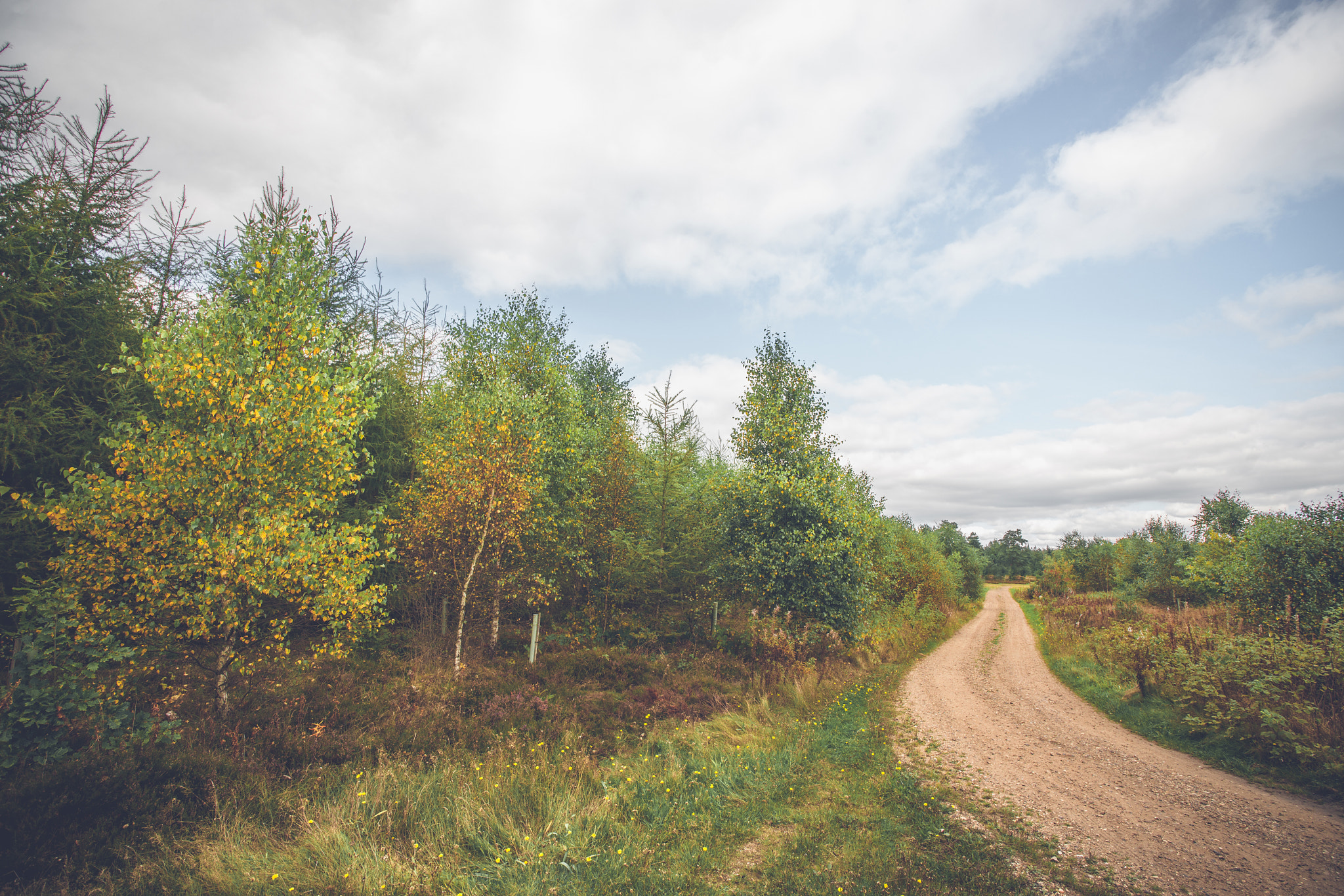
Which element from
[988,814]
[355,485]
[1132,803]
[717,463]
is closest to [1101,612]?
[717,463]

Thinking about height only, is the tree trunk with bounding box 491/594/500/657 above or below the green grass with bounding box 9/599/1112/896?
above

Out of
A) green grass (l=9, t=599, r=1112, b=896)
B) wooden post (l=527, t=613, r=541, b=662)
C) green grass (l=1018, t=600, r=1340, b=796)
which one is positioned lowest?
green grass (l=1018, t=600, r=1340, b=796)

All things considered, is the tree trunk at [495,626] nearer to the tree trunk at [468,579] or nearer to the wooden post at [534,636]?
the tree trunk at [468,579]

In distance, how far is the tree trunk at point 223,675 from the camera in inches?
352

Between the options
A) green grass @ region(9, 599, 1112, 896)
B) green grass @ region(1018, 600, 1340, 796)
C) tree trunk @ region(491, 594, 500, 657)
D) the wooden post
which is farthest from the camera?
tree trunk @ region(491, 594, 500, 657)

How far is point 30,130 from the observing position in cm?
1022

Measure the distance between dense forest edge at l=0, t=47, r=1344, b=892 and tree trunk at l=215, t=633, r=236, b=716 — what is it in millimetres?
61

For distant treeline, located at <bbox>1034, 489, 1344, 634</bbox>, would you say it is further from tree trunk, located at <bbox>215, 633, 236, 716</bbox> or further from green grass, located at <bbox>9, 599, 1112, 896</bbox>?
tree trunk, located at <bbox>215, 633, 236, 716</bbox>

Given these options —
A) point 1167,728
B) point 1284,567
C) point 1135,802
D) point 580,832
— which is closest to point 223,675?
point 580,832

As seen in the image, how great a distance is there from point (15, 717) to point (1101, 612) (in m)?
44.7

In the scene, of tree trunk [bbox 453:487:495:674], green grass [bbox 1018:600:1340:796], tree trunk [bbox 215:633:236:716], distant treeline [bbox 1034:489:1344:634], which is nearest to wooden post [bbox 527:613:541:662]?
tree trunk [bbox 453:487:495:674]

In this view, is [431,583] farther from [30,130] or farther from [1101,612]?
[1101,612]

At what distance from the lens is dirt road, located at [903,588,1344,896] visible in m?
6.05

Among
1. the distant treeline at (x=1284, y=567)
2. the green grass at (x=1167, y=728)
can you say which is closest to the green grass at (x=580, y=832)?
the green grass at (x=1167, y=728)
